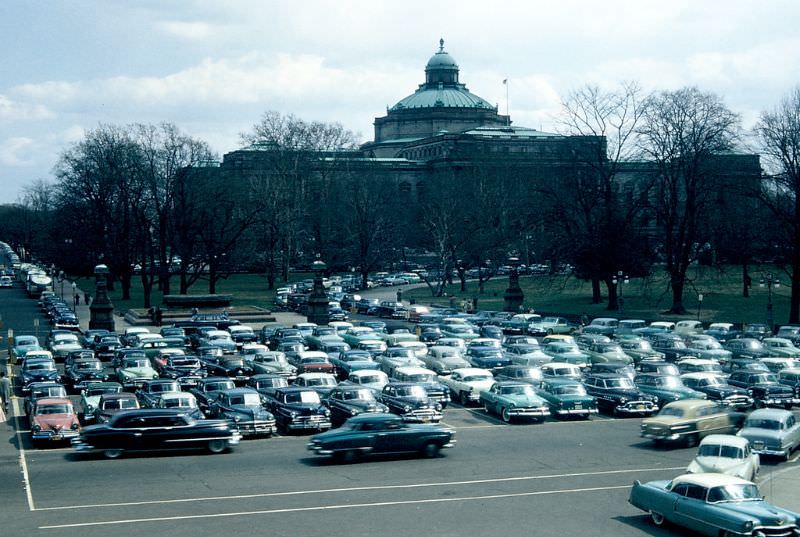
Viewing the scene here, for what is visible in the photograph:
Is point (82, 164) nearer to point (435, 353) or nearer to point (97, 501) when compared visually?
point (435, 353)

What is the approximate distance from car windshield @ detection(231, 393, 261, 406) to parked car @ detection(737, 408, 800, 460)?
13605 millimetres

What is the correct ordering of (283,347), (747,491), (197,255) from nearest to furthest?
(747,491), (283,347), (197,255)

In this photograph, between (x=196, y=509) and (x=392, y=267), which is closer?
(x=196, y=509)

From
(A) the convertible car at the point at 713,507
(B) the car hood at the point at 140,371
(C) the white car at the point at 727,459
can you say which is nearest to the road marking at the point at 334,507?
(C) the white car at the point at 727,459

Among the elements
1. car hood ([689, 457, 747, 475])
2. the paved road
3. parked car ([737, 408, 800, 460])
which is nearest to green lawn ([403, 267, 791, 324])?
parked car ([737, 408, 800, 460])

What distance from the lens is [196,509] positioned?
20.5 metres

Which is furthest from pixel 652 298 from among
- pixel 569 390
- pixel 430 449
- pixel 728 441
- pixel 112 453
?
pixel 112 453

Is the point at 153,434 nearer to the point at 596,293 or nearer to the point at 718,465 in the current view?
the point at 718,465

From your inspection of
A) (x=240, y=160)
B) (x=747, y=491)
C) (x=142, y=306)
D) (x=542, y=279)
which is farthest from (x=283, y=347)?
Result: (x=240, y=160)

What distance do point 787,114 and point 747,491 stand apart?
5086 centimetres

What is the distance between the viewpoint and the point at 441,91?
17938 cm

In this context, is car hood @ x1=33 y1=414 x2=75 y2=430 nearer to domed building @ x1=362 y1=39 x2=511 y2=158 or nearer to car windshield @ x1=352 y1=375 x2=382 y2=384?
car windshield @ x1=352 y1=375 x2=382 y2=384

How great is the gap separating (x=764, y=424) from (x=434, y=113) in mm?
152561

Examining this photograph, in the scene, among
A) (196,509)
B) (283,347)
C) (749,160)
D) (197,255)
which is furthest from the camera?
(197,255)
